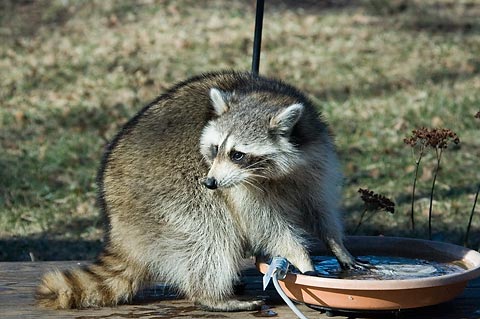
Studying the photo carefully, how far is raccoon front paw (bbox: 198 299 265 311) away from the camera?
10.2 feet

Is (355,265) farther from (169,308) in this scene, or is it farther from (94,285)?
(94,285)

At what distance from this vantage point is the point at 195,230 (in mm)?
3115

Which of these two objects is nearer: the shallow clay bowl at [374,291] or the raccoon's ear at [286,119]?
the shallow clay bowl at [374,291]

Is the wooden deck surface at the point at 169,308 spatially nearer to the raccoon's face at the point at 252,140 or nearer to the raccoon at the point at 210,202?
the raccoon at the point at 210,202

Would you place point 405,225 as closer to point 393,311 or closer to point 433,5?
point 393,311

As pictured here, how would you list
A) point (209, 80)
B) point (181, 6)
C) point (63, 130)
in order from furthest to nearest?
point (181, 6) < point (63, 130) < point (209, 80)

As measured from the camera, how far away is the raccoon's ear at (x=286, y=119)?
3.13 meters

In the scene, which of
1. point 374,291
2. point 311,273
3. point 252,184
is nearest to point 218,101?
point 252,184

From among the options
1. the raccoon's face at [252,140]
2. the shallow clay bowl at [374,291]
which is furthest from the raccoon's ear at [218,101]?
the shallow clay bowl at [374,291]

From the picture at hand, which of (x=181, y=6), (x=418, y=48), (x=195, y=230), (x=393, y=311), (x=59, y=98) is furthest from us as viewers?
(x=181, y=6)

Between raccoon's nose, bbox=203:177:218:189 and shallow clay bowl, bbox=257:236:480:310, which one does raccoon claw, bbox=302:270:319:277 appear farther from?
raccoon's nose, bbox=203:177:218:189

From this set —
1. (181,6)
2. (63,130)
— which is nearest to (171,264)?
(63,130)

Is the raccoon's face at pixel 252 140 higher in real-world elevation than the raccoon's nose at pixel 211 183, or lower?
higher

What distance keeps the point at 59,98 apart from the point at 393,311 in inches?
217
